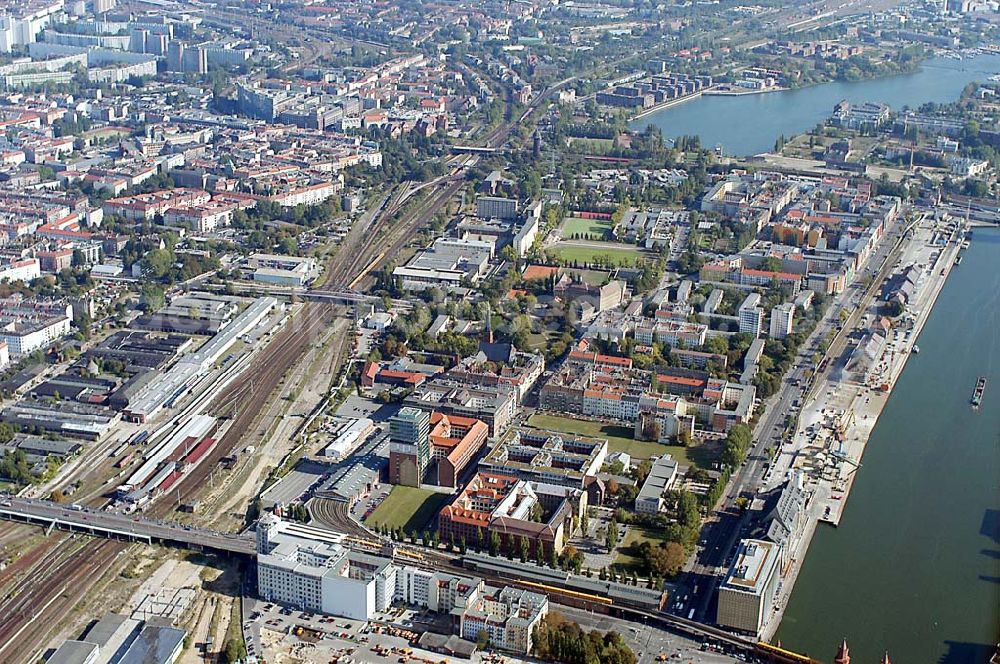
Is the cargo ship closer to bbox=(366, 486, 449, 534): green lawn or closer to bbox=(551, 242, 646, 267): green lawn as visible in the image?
bbox=(551, 242, 646, 267): green lawn

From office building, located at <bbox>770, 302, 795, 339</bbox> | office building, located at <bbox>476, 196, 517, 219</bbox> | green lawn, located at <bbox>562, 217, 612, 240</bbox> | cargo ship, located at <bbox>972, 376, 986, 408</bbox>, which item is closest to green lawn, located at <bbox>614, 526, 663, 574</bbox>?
cargo ship, located at <bbox>972, 376, 986, 408</bbox>

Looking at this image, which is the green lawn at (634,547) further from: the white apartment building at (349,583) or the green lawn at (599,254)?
the green lawn at (599,254)

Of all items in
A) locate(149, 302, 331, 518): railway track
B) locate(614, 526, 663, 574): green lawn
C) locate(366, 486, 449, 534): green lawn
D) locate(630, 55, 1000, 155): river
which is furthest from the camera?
locate(630, 55, 1000, 155): river

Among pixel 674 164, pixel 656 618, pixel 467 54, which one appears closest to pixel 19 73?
pixel 467 54

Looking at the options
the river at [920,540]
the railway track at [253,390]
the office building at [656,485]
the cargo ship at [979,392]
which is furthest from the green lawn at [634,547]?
the cargo ship at [979,392]

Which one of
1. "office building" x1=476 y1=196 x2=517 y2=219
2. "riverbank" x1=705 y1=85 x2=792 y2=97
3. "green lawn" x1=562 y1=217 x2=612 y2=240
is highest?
"riverbank" x1=705 y1=85 x2=792 y2=97

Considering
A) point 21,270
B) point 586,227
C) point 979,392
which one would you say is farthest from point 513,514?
point 586,227
